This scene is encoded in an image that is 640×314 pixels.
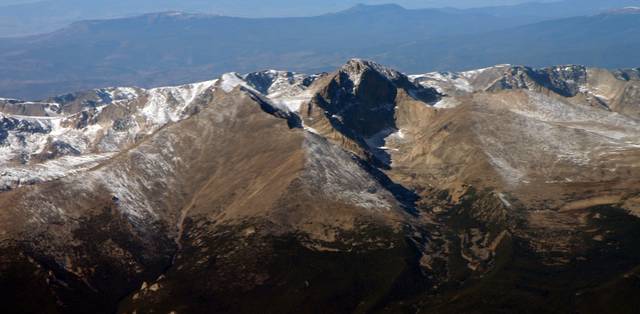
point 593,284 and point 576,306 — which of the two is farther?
point 593,284

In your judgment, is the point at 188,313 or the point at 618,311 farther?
the point at 188,313

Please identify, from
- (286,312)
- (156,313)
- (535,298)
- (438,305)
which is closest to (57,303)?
(156,313)

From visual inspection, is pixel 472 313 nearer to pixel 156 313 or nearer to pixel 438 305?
pixel 438 305

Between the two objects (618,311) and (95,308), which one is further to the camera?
(95,308)

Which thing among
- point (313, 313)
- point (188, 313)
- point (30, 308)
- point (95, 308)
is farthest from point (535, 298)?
point (30, 308)

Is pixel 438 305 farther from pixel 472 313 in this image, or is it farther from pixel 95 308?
pixel 95 308

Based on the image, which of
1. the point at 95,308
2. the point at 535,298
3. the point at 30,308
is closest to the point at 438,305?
the point at 535,298

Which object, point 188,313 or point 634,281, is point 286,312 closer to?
point 188,313
